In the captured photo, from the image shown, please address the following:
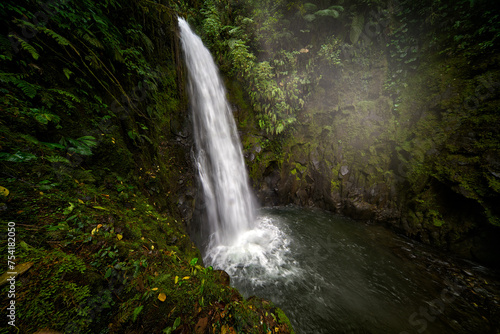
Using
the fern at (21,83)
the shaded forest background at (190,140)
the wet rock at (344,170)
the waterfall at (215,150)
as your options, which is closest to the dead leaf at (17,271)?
the shaded forest background at (190,140)

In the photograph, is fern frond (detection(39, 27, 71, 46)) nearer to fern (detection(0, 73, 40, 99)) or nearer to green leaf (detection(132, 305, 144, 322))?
fern (detection(0, 73, 40, 99))

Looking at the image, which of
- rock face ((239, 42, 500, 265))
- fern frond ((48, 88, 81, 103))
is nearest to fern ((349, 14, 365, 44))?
rock face ((239, 42, 500, 265))

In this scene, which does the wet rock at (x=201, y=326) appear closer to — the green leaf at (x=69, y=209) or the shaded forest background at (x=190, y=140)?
the shaded forest background at (x=190, y=140)

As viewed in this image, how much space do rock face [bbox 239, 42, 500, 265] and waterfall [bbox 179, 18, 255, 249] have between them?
3.75 feet

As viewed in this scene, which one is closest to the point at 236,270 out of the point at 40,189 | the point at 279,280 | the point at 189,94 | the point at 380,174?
the point at 279,280

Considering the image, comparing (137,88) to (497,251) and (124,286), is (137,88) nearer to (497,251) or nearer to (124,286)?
(124,286)

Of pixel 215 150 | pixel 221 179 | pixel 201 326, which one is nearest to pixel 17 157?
pixel 201 326

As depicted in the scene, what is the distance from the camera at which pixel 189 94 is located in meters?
5.05

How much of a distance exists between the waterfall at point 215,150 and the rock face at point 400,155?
1.14m

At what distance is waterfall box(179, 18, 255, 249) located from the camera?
5.25 metres

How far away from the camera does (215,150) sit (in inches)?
232

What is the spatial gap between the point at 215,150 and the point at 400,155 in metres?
7.60

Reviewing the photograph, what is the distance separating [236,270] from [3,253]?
4.13 m

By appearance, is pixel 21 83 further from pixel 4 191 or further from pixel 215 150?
pixel 215 150
